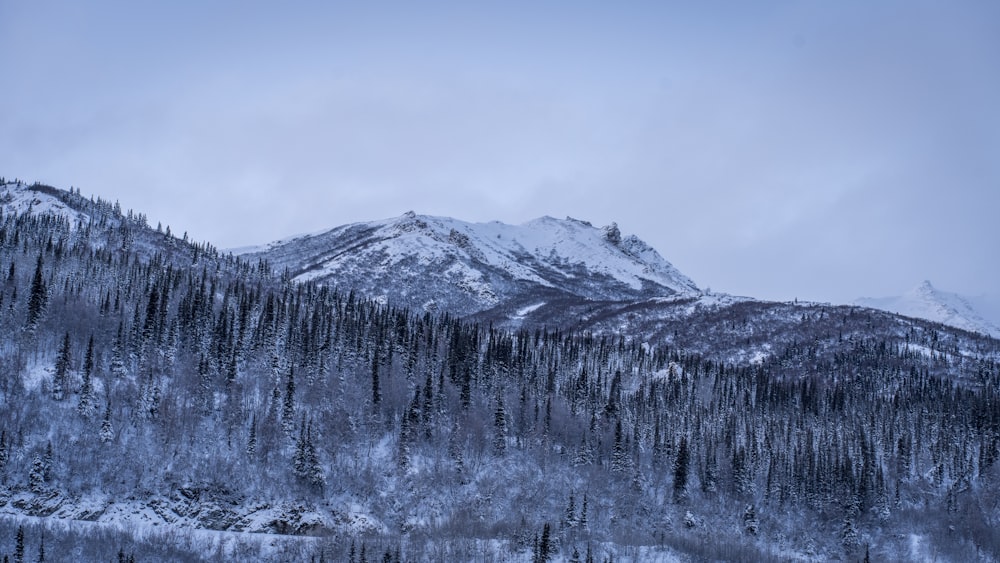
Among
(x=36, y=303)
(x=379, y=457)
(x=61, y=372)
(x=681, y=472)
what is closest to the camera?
(x=61, y=372)

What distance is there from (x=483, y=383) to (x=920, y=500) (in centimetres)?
9101

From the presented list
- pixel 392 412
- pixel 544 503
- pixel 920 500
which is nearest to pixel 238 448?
pixel 392 412

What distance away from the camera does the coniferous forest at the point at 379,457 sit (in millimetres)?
125438

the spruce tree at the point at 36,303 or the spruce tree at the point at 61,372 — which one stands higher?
the spruce tree at the point at 36,303

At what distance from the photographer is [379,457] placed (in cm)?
15100

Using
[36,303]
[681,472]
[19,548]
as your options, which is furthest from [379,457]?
[36,303]

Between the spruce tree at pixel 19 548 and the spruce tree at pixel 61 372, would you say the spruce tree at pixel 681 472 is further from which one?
the spruce tree at pixel 61 372

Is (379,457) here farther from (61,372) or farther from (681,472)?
(681,472)

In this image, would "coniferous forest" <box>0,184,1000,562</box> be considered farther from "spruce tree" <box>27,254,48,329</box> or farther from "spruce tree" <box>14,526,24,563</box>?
"spruce tree" <box>14,526,24,563</box>

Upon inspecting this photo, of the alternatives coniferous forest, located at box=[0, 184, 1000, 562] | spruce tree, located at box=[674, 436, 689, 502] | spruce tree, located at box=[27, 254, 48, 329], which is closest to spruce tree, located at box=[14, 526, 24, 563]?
coniferous forest, located at box=[0, 184, 1000, 562]

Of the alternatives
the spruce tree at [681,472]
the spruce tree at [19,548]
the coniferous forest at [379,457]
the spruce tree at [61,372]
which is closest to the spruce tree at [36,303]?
the coniferous forest at [379,457]

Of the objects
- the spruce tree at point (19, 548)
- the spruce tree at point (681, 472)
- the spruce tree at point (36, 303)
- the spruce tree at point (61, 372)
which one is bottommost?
the spruce tree at point (19, 548)

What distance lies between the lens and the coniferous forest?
125m

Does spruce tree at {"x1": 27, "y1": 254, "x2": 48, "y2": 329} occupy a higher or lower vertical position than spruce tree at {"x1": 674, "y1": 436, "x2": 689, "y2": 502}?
higher
